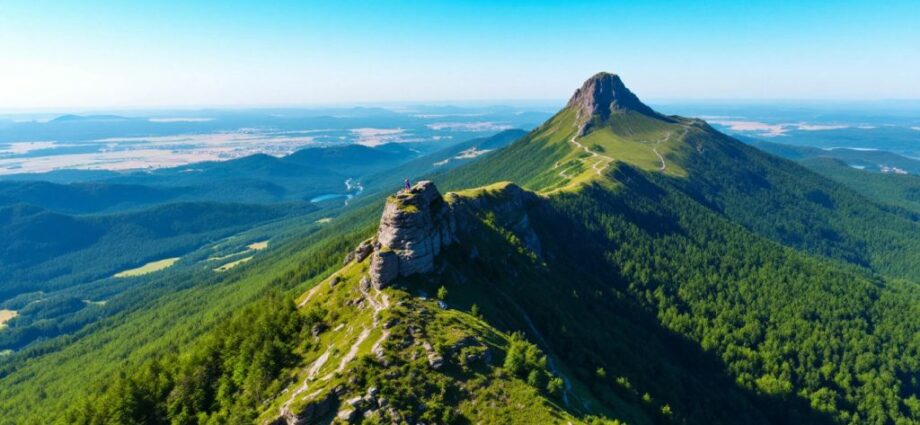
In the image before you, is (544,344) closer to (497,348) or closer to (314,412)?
(497,348)

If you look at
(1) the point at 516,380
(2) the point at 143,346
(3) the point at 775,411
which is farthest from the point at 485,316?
(2) the point at 143,346

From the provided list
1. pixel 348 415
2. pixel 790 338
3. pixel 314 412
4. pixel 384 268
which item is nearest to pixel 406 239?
pixel 384 268

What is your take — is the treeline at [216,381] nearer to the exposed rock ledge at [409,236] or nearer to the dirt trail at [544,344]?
the exposed rock ledge at [409,236]

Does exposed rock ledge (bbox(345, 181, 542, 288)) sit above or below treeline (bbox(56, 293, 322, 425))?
above

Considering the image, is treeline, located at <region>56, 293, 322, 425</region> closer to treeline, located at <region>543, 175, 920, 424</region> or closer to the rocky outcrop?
the rocky outcrop

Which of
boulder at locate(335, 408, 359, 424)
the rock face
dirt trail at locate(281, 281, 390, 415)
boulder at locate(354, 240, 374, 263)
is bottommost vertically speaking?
boulder at locate(335, 408, 359, 424)

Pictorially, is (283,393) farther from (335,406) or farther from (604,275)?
(604,275)

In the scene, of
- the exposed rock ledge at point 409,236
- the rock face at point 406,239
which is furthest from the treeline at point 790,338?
the rock face at point 406,239

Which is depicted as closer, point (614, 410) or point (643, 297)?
point (614, 410)

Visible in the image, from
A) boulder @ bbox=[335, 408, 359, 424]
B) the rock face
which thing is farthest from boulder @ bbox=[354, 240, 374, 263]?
boulder @ bbox=[335, 408, 359, 424]
